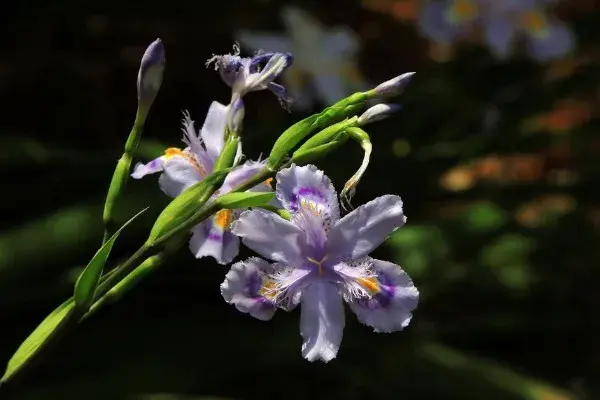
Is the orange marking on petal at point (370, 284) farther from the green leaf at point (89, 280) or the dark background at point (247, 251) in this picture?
the dark background at point (247, 251)

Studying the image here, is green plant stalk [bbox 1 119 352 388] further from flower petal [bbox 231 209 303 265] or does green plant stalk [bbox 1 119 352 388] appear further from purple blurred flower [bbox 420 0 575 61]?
purple blurred flower [bbox 420 0 575 61]

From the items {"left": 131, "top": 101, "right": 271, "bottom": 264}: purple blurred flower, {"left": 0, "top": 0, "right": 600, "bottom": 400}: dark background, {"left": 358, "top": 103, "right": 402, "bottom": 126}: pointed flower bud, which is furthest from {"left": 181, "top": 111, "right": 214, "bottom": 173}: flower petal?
{"left": 0, "top": 0, "right": 600, "bottom": 400}: dark background

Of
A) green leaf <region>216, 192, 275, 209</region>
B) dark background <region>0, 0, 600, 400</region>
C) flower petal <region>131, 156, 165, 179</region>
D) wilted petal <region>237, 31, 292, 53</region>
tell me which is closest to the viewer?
green leaf <region>216, 192, 275, 209</region>

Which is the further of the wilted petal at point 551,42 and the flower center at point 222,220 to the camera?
the wilted petal at point 551,42

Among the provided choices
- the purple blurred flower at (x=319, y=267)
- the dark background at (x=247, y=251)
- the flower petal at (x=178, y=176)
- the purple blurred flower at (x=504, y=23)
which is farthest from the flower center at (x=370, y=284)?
the purple blurred flower at (x=504, y=23)

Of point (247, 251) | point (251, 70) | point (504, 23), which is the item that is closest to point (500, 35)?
point (504, 23)

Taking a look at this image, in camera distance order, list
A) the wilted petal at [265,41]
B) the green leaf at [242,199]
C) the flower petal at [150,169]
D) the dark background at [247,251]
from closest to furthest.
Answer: the green leaf at [242,199] → the flower petal at [150,169] → the dark background at [247,251] → the wilted petal at [265,41]

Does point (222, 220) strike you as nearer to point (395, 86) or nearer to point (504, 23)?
point (395, 86)

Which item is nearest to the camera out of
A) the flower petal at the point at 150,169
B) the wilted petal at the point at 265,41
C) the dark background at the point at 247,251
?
the flower petal at the point at 150,169
